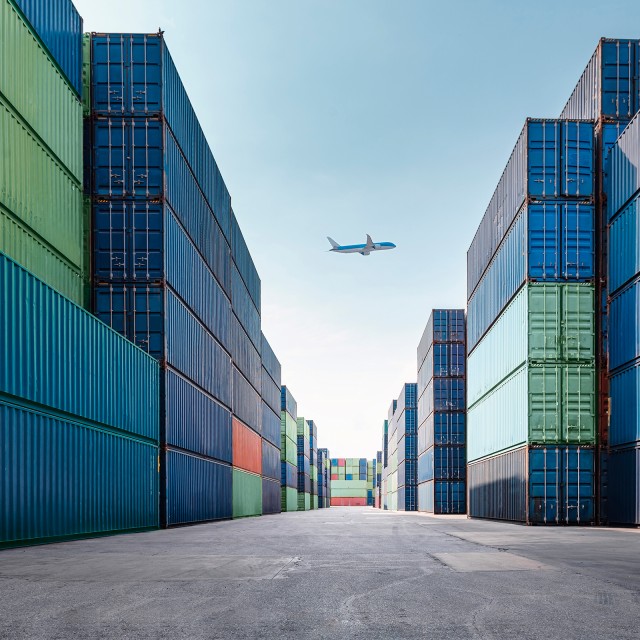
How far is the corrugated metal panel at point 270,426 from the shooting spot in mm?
55681

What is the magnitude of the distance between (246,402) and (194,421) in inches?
627

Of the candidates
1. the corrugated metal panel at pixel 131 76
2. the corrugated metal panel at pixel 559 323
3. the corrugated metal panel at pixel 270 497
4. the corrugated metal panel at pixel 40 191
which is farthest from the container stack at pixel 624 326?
the corrugated metal panel at pixel 270 497

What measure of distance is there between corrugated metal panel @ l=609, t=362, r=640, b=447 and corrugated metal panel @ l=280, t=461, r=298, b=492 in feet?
162

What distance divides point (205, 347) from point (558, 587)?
25.6 m

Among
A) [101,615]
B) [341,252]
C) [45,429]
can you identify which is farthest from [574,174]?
[341,252]

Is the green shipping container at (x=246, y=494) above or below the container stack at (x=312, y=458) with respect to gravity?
above

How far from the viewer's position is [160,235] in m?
25.9

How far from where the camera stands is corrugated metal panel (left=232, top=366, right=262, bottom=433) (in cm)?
4162

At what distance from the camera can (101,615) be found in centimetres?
648

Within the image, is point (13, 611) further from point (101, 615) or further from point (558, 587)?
point (558, 587)

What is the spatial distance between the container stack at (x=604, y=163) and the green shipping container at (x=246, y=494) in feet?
67.3

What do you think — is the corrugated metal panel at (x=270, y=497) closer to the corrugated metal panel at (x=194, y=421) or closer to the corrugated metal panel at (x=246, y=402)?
the corrugated metal panel at (x=246, y=402)

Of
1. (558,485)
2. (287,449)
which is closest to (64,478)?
(558,485)

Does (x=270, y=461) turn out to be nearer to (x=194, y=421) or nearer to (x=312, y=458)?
(x=194, y=421)
